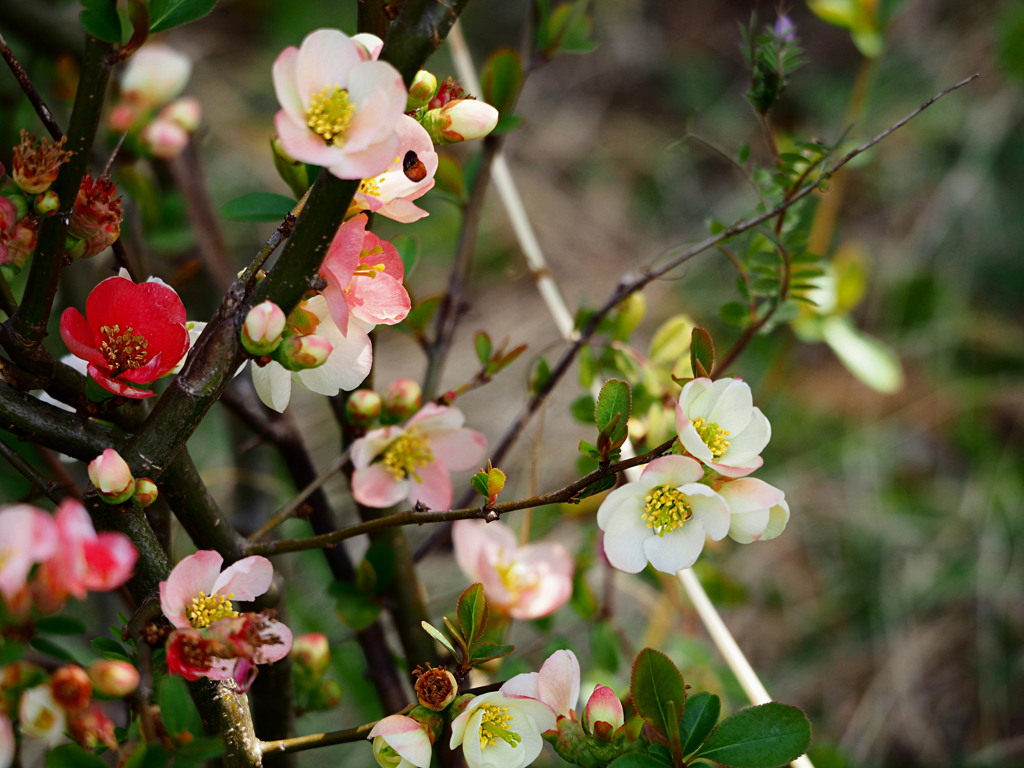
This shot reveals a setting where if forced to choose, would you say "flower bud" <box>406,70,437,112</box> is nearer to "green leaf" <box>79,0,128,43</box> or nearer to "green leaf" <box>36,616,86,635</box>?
"green leaf" <box>79,0,128,43</box>

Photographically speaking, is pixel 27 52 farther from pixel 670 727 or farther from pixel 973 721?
pixel 973 721

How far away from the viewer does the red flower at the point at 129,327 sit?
1.68ft

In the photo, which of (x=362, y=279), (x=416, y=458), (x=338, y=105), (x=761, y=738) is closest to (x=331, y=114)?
(x=338, y=105)

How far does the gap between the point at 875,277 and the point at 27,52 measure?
5.89ft

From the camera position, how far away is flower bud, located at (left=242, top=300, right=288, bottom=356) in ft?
1.47

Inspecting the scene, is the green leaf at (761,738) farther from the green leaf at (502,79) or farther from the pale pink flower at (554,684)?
the green leaf at (502,79)

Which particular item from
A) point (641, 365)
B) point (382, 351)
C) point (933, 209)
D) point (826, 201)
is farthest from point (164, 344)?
point (933, 209)

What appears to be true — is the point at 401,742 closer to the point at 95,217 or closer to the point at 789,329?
the point at 95,217

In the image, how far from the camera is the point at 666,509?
0.53m

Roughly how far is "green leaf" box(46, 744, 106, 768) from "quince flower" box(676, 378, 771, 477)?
14.2 inches

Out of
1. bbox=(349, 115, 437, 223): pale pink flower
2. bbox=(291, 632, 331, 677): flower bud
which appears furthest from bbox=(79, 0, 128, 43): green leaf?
bbox=(291, 632, 331, 677): flower bud

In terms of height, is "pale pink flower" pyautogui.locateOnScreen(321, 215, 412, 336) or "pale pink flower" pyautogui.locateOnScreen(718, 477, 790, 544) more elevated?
"pale pink flower" pyautogui.locateOnScreen(321, 215, 412, 336)

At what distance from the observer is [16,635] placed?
0.39 m

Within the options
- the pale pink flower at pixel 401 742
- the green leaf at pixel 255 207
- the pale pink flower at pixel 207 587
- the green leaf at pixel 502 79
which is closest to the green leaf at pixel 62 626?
the pale pink flower at pixel 207 587
